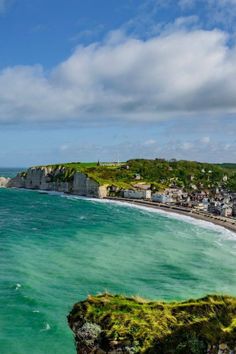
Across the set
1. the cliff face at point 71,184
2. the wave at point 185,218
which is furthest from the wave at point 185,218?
the cliff face at point 71,184

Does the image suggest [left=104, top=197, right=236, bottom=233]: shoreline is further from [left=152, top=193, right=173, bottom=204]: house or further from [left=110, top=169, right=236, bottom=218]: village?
[left=152, top=193, right=173, bottom=204]: house

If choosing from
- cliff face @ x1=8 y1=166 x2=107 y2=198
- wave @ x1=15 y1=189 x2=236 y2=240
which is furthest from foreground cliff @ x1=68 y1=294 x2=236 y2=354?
cliff face @ x1=8 y1=166 x2=107 y2=198

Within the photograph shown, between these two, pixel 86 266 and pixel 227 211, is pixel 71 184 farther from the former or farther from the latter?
pixel 86 266

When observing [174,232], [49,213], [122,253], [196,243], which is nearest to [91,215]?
[49,213]

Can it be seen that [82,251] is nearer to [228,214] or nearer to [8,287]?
[8,287]

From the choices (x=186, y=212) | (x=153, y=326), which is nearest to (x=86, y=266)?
(x=153, y=326)

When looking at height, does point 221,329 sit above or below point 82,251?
above
